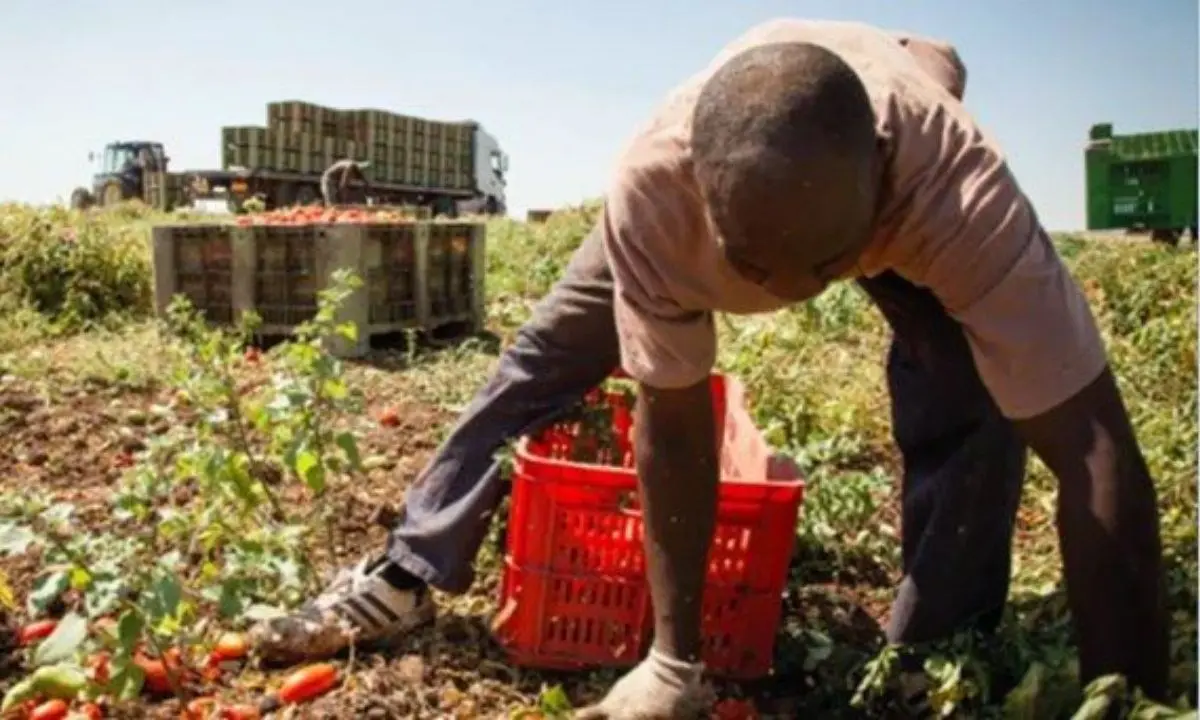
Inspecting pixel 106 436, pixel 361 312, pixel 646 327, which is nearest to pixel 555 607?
pixel 646 327

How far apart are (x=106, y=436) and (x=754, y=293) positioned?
3.49 metres

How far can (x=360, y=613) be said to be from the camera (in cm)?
279

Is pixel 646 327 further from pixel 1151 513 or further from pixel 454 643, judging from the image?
pixel 454 643

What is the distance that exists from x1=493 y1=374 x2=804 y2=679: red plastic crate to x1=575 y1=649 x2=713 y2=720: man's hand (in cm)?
26

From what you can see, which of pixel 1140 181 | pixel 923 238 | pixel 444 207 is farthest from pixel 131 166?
pixel 923 238

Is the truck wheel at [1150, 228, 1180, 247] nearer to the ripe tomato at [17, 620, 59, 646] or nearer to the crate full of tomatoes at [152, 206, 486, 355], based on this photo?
the crate full of tomatoes at [152, 206, 486, 355]

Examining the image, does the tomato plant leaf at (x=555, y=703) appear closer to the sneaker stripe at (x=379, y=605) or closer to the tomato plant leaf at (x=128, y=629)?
the sneaker stripe at (x=379, y=605)

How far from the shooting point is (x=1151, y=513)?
1885mm

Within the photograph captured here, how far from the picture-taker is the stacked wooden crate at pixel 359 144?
22.7 metres

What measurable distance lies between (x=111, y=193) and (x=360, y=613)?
78.3 feet

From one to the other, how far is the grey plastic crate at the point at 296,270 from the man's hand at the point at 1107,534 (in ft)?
16.6

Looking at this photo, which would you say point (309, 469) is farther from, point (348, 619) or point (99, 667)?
point (99, 667)

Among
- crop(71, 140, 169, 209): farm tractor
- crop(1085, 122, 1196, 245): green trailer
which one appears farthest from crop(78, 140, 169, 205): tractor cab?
crop(1085, 122, 1196, 245): green trailer

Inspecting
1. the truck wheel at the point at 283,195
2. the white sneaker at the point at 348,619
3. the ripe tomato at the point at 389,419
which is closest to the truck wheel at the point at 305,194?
the truck wheel at the point at 283,195
